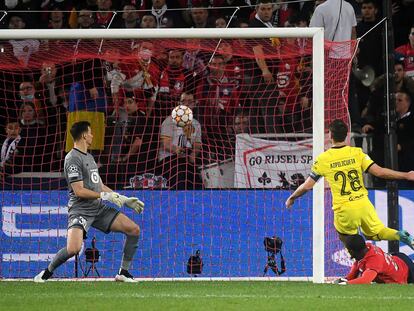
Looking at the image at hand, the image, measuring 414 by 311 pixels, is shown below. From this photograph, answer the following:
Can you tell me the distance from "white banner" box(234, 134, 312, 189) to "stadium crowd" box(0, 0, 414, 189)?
370mm

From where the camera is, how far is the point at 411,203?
1498 cm

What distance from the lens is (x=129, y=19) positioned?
17.6 metres

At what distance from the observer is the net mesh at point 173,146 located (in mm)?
14953

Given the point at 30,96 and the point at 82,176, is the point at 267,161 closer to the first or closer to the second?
the point at 82,176

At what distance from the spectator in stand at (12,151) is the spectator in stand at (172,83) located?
6.37 feet

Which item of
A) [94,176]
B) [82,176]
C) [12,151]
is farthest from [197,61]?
[82,176]

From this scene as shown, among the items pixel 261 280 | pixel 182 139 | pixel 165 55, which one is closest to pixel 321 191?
pixel 261 280

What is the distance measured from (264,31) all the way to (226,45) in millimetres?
1733

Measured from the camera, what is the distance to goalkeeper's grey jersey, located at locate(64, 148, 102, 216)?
12.9 meters

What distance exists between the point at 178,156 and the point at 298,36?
8.63ft

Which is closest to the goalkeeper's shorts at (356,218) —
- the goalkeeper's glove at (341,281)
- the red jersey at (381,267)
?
the red jersey at (381,267)

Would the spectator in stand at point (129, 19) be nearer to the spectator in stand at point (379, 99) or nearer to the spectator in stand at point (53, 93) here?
the spectator in stand at point (53, 93)

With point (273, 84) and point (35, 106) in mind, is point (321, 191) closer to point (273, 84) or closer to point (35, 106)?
point (273, 84)

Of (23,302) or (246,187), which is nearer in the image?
(23,302)
